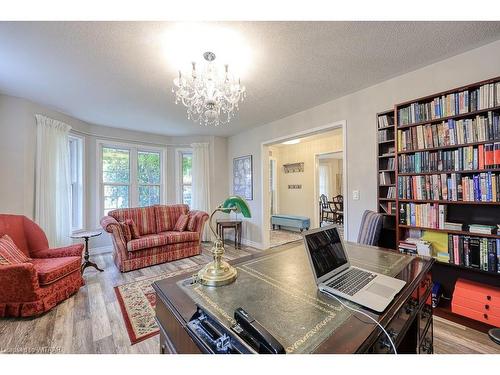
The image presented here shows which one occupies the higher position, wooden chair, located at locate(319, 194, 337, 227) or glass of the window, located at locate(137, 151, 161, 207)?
glass of the window, located at locate(137, 151, 161, 207)

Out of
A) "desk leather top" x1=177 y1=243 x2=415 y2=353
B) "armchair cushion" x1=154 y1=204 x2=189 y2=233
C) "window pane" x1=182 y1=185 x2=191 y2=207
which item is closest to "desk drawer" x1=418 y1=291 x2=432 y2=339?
"desk leather top" x1=177 y1=243 x2=415 y2=353

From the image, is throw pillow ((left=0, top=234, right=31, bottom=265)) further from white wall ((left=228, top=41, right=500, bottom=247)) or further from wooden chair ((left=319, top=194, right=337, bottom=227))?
wooden chair ((left=319, top=194, right=337, bottom=227))

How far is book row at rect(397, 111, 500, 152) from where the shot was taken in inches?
69.7

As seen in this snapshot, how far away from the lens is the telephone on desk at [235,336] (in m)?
0.56

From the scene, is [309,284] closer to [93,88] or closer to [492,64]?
[492,64]

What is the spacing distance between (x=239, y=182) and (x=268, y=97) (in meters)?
2.26

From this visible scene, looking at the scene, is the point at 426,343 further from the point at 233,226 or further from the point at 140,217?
the point at 140,217

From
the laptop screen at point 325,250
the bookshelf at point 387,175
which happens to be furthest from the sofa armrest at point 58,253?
the bookshelf at point 387,175

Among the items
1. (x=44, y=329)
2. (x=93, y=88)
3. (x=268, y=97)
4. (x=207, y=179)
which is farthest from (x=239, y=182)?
(x=44, y=329)

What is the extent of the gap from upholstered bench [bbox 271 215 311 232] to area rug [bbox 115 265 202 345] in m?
3.81

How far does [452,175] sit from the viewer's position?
6.45 ft

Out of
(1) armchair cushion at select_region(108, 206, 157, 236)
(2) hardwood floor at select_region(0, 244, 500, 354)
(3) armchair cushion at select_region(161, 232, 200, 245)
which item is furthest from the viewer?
(1) armchair cushion at select_region(108, 206, 157, 236)

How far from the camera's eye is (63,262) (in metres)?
2.33

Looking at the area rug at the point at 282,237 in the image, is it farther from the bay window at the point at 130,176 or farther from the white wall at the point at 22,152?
the white wall at the point at 22,152
